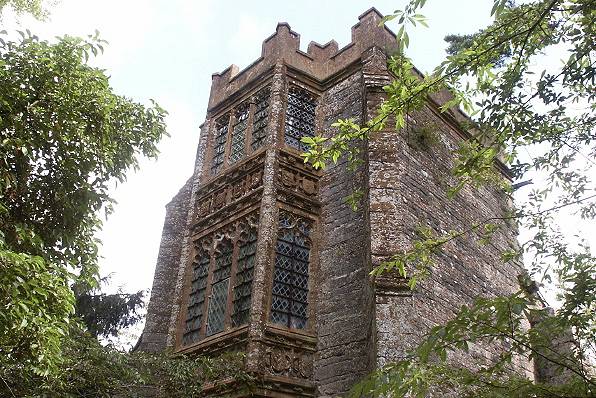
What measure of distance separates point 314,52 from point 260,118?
251 centimetres

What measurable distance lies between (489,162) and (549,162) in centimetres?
79

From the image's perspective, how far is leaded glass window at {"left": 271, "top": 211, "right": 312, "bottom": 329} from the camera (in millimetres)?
8969

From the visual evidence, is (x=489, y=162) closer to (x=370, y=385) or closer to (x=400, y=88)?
(x=400, y=88)

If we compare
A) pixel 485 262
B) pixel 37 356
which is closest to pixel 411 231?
pixel 485 262

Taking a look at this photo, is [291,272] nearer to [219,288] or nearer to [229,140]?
[219,288]

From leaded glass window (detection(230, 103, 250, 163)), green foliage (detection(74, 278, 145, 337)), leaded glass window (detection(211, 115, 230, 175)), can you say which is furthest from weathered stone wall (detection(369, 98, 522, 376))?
green foliage (detection(74, 278, 145, 337))

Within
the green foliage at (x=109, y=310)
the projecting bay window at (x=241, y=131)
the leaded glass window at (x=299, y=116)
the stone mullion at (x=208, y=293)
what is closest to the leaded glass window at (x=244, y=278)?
the stone mullion at (x=208, y=293)

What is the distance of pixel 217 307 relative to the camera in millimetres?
9734

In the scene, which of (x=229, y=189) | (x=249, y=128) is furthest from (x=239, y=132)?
(x=229, y=189)

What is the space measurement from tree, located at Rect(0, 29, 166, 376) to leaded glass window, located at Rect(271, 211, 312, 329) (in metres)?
3.40

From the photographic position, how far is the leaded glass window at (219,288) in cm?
955

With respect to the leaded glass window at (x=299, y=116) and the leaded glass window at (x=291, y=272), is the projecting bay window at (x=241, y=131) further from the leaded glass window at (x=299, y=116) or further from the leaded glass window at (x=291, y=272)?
the leaded glass window at (x=291, y=272)

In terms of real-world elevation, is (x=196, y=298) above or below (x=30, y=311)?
above

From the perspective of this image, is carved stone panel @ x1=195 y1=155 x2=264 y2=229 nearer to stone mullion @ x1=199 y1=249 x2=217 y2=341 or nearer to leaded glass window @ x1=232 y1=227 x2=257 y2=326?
stone mullion @ x1=199 y1=249 x2=217 y2=341
